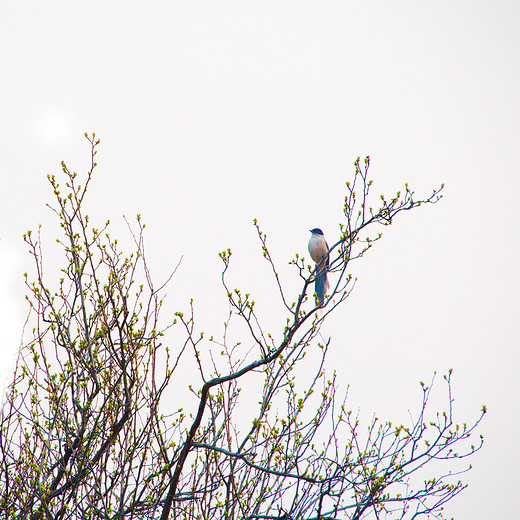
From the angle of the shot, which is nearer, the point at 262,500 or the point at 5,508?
the point at 5,508

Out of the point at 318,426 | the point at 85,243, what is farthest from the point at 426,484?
the point at 85,243

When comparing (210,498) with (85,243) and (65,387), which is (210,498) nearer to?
(65,387)

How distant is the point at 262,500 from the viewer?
5.65 m

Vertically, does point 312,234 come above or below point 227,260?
above

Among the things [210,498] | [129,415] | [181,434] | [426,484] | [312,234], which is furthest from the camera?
[312,234]

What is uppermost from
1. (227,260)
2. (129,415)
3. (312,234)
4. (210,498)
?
(312,234)

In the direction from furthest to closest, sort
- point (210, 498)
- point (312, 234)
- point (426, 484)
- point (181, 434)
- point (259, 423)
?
point (312, 234) < point (426, 484) < point (181, 434) < point (210, 498) < point (259, 423)

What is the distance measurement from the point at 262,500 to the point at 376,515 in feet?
3.48

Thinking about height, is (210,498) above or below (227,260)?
below

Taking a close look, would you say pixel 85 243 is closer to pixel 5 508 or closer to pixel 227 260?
pixel 227 260

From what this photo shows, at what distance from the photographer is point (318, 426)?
563cm

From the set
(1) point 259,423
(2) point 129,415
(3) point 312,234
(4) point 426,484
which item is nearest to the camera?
(2) point 129,415

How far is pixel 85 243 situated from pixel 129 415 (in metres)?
1.46

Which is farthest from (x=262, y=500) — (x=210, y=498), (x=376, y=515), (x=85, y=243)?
(x=85, y=243)
